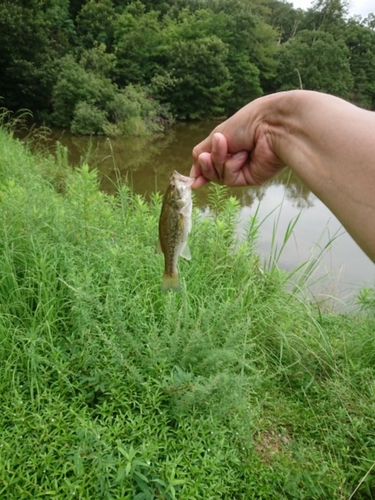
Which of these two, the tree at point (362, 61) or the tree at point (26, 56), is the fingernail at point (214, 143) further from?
the tree at point (362, 61)

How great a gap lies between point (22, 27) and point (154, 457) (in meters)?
22.3

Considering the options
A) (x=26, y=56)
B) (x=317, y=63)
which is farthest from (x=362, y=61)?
(x=26, y=56)

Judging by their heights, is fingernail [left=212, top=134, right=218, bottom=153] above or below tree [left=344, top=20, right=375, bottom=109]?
below

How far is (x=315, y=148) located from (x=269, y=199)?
8.93 meters

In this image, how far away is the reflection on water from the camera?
6.00 meters

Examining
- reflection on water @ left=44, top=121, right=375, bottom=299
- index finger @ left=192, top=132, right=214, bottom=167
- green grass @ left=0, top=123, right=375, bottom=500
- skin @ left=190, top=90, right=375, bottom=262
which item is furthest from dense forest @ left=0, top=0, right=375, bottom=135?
skin @ left=190, top=90, right=375, bottom=262

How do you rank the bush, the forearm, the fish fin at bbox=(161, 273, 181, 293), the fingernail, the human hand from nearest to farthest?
the forearm < the human hand < the fingernail < the fish fin at bbox=(161, 273, 181, 293) < the bush

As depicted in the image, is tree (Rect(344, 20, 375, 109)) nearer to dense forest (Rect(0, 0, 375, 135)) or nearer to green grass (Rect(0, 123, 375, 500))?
dense forest (Rect(0, 0, 375, 135))

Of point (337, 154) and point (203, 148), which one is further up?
point (337, 154)

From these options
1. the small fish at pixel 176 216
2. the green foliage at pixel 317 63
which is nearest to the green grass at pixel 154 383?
the small fish at pixel 176 216

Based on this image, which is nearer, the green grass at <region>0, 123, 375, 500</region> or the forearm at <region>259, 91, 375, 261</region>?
the forearm at <region>259, 91, 375, 261</region>

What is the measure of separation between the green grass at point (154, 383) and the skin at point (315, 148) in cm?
104

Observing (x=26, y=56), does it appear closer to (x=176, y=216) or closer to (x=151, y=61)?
(x=151, y=61)

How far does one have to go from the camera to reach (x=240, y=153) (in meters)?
1.87
